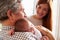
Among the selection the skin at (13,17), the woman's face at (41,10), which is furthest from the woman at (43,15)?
the skin at (13,17)

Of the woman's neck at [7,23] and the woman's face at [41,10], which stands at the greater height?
the woman's face at [41,10]

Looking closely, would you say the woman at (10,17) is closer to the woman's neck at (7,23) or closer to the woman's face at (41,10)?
the woman's neck at (7,23)

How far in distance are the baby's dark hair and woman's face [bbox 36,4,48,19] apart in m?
0.13

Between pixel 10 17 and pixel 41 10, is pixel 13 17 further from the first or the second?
pixel 41 10

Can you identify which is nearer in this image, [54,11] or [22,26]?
[22,26]

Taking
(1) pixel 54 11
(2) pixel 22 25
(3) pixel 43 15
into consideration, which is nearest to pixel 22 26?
(2) pixel 22 25

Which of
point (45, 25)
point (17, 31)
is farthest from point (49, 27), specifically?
point (17, 31)

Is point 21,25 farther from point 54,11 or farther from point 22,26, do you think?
point 54,11

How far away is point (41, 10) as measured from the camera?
99 cm

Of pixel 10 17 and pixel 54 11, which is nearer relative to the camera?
pixel 10 17

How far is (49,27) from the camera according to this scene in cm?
101

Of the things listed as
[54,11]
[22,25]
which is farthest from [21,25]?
[54,11]

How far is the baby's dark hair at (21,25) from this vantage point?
0.90m

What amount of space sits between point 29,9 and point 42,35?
0.67ft
